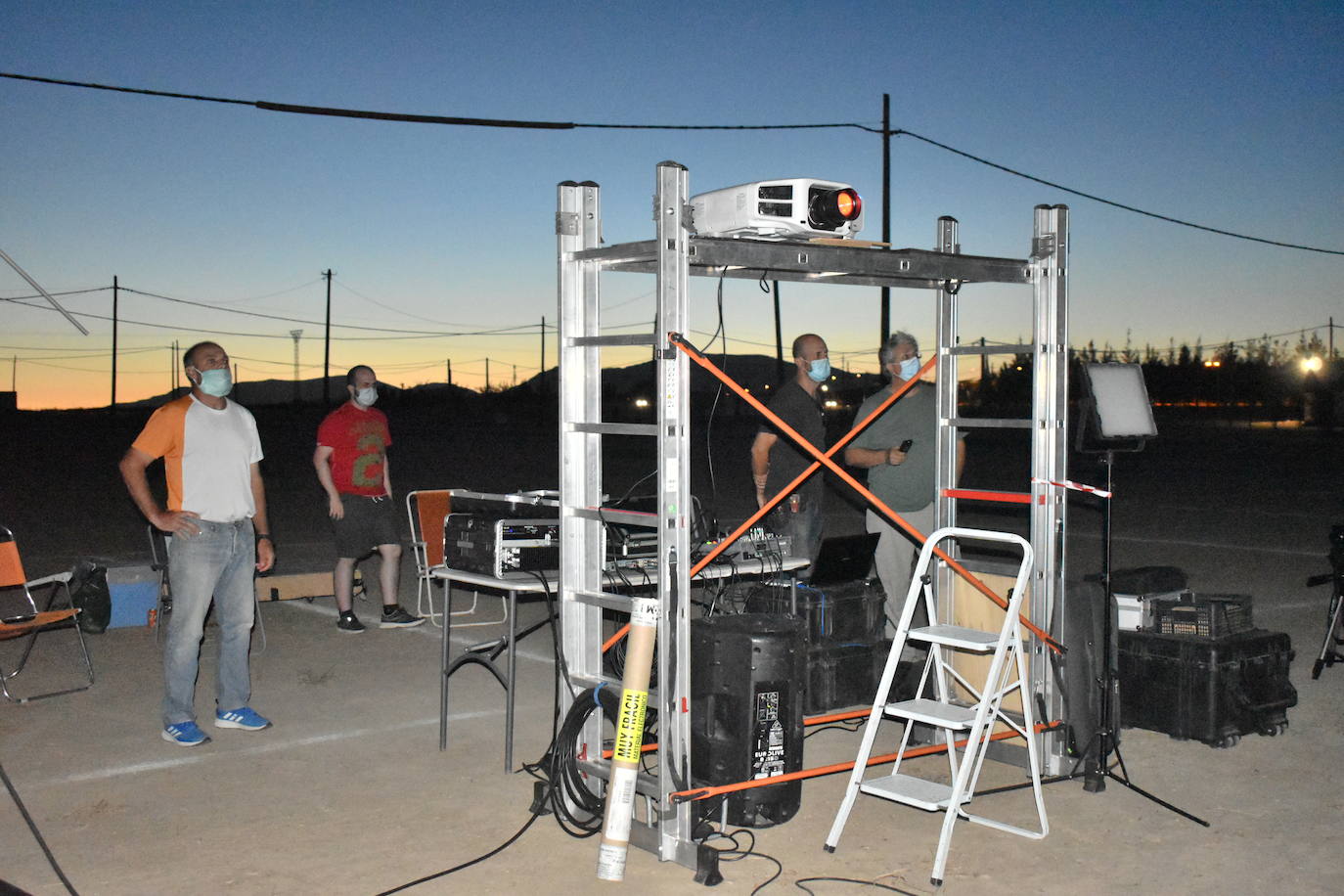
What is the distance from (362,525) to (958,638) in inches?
198

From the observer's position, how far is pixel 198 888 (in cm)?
418

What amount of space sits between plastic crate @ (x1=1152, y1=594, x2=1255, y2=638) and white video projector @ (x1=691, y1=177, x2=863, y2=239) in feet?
9.86

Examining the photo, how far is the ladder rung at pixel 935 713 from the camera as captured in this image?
461 cm

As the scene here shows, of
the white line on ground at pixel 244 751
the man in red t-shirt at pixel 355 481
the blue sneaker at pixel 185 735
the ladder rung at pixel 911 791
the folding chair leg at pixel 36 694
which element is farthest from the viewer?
the man in red t-shirt at pixel 355 481

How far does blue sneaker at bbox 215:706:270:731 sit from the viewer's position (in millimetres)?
6203

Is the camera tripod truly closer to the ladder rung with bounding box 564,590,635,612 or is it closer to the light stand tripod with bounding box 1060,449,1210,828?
the light stand tripod with bounding box 1060,449,1210,828

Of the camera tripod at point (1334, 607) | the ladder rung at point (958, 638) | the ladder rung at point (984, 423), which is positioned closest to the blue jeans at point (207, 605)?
the ladder rung at point (958, 638)

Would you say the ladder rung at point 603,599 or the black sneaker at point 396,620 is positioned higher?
the ladder rung at point 603,599

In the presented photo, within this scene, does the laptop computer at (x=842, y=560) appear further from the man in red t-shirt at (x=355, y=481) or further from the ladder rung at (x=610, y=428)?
the man in red t-shirt at (x=355, y=481)

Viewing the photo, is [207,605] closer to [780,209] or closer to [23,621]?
[23,621]

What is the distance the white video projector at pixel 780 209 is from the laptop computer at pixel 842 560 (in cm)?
183

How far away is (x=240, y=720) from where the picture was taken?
20.4 ft

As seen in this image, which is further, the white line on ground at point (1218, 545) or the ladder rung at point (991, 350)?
the white line on ground at point (1218, 545)

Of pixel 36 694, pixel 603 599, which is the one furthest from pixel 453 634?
pixel 603 599
